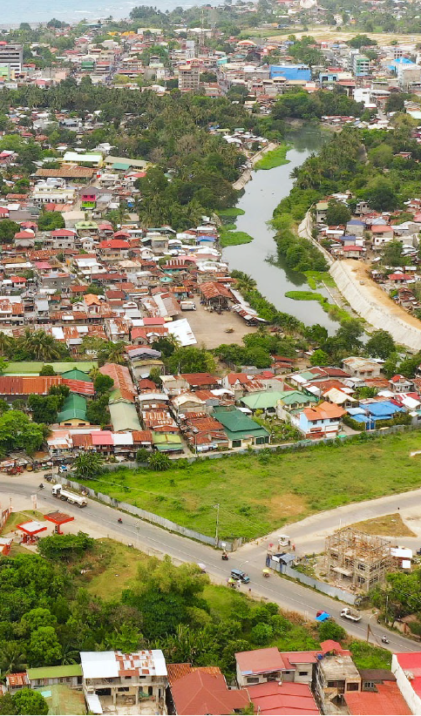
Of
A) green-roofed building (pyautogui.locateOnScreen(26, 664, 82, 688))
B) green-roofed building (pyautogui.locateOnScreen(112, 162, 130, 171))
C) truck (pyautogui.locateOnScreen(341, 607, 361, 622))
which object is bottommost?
truck (pyautogui.locateOnScreen(341, 607, 361, 622))

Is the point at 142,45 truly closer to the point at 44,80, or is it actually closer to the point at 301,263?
the point at 44,80

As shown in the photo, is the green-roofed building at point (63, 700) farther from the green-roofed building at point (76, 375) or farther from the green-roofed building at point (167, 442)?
the green-roofed building at point (76, 375)

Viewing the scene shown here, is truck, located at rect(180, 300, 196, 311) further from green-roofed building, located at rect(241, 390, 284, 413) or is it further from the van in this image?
the van

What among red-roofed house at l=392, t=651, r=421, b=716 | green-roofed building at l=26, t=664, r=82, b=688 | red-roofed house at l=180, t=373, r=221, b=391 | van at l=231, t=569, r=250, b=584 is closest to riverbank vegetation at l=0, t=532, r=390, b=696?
green-roofed building at l=26, t=664, r=82, b=688

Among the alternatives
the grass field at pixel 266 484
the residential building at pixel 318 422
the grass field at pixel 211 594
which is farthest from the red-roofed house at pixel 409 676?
the residential building at pixel 318 422

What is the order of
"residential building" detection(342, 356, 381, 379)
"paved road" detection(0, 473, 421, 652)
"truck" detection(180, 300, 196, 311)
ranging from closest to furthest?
1. "paved road" detection(0, 473, 421, 652)
2. "residential building" detection(342, 356, 381, 379)
3. "truck" detection(180, 300, 196, 311)

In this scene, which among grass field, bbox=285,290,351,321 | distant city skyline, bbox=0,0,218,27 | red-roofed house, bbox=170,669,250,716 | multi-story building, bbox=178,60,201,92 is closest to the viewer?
red-roofed house, bbox=170,669,250,716
